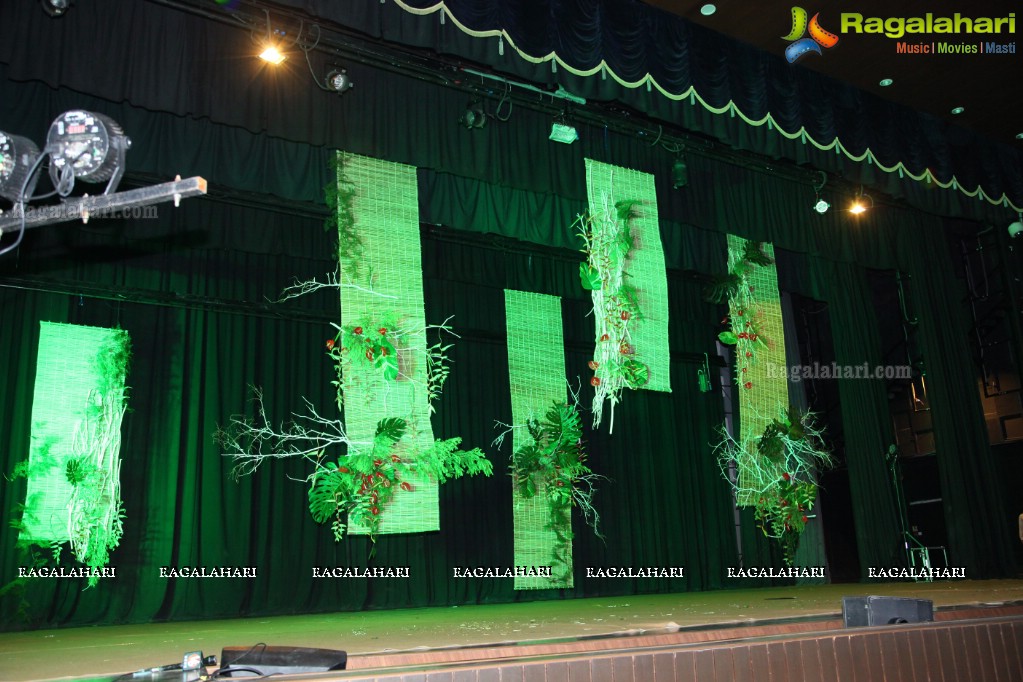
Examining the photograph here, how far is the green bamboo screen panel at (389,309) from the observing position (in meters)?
5.07

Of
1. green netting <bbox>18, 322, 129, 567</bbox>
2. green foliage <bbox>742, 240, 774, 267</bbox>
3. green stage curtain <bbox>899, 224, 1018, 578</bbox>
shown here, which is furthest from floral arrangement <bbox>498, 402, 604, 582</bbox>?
green stage curtain <bbox>899, 224, 1018, 578</bbox>

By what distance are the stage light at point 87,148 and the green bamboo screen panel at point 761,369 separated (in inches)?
219

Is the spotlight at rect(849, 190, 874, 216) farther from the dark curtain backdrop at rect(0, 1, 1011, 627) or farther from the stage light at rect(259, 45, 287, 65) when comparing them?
the stage light at rect(259, 45, 287, 65)

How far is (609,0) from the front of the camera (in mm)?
5547

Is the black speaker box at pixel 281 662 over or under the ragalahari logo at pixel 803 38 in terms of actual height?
under

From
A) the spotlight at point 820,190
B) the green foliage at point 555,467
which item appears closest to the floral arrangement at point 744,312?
the spotlight at point 820,190

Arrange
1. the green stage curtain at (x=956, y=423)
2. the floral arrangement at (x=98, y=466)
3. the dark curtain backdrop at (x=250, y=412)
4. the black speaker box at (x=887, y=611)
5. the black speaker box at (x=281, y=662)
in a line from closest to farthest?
the black speaker box at (x=281, y=662) < the black speaker box at (x=887, y=611) < the floral arrangement at (x=98, y=466) < the dark curtain backdrop at (x=250, y=412) < the green stage curtain at (x=956, y=423)

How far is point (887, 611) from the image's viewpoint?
3320mm

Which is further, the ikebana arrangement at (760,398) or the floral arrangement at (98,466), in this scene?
the ikebana arrangement at (760,398)

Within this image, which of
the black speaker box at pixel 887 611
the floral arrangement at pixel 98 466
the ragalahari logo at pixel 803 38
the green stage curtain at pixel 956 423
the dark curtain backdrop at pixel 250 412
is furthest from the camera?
the green stage curtain at pixel 956 423

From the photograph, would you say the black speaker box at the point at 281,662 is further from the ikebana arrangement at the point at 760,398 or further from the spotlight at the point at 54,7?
the ikebana arrangement at the point at 760,398

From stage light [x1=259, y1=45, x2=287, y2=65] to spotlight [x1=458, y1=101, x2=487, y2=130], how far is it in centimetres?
129

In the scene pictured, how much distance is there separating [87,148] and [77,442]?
403 centimetres

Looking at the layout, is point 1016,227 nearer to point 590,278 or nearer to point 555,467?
point 555,467
